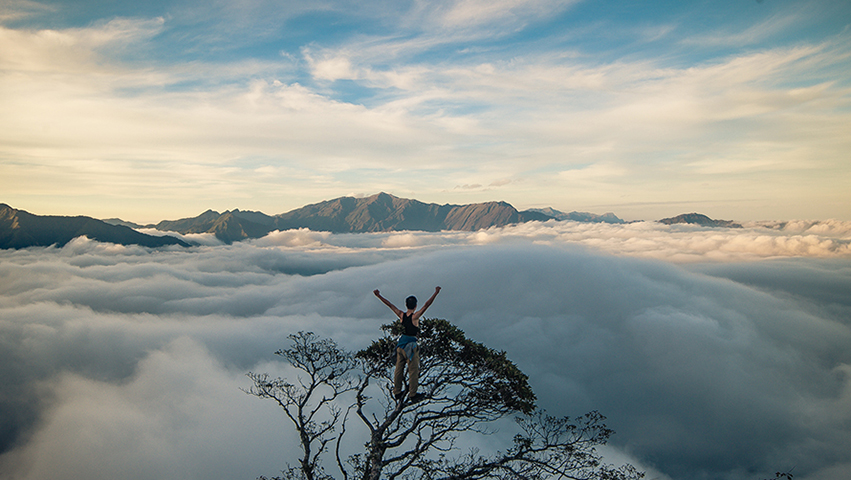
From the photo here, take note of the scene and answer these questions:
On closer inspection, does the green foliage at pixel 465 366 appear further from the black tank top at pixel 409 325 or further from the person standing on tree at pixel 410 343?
the black tank top at pixel 409 325

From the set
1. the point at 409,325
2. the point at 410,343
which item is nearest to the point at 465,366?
the point at 410,343

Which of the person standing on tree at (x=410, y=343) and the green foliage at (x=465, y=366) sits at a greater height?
the person standing on tree at (x=410, y=343)

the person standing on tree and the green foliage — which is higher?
the person standing on tree

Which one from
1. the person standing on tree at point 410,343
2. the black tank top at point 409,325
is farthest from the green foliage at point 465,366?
the black tank top at point 409,325

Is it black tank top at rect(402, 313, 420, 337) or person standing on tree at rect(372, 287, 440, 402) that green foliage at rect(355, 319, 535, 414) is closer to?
person standing on tree at rect(372, 287, 440, 402)

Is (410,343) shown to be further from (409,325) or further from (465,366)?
(465,366)

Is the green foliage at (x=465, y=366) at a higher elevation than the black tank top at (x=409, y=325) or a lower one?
lower

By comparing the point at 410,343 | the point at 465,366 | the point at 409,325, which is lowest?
the point at 465,366

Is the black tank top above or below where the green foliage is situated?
above

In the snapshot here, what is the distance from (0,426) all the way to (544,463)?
286108 millimetres

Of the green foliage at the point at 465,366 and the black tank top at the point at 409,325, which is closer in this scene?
Result: the black tank top at the point at 409,325

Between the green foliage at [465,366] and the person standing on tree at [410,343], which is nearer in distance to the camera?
the person standing on tree at [410,343]

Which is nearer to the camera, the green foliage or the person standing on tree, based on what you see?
the person standing on tree

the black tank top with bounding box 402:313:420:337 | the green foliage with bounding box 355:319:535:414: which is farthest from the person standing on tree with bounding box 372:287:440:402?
the green foliage with bounding box 355:319:535:414
